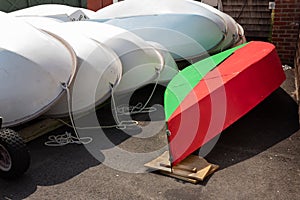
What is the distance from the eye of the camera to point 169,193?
3207mm

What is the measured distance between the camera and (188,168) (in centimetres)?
350

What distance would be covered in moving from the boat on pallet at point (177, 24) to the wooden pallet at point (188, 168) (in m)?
2.88

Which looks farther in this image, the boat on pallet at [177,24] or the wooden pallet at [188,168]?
the boat on pallet at [177,24]

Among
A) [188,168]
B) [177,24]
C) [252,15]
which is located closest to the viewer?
[188,168]

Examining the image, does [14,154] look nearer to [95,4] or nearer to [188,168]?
[188,168]

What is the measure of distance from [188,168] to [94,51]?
2.01m

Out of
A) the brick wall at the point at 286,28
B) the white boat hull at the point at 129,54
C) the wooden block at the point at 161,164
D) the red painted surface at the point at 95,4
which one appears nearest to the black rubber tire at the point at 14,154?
the wooden block at the point at 161,164

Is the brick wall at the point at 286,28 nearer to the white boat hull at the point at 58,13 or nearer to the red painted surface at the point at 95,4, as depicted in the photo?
the white boat hull at the point at 58,13

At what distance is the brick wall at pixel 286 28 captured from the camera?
7.45m

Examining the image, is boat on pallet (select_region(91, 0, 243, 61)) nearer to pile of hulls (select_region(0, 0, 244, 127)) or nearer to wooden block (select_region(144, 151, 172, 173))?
pile of hulls (select_region(0, 0, 244, 127))

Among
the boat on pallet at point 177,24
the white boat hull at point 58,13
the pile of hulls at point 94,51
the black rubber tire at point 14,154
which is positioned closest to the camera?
the black rubber tire at point 14,154

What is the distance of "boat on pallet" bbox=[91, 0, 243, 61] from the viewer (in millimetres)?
6297

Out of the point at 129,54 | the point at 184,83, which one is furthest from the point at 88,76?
the point at 184,83

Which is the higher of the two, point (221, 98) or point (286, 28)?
point (221, 98)
